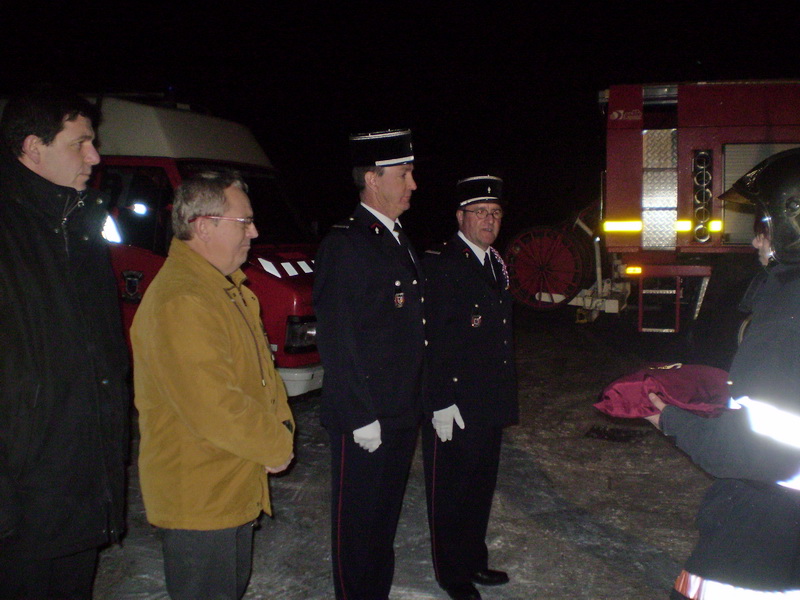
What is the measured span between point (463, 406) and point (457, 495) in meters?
0.46

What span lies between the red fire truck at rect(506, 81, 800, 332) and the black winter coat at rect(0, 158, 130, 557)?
8.74m

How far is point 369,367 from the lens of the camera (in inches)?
114

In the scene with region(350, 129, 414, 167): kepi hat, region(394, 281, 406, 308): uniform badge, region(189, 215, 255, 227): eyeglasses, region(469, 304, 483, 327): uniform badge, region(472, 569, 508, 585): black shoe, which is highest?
region(350, 129, 414, 167): kepi hat

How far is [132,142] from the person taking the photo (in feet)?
19.6

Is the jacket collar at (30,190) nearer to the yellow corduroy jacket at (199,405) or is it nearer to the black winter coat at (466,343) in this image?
the yellow corduroy jacket at (199,405)

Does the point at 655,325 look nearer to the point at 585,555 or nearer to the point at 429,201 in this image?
the point at 585,555

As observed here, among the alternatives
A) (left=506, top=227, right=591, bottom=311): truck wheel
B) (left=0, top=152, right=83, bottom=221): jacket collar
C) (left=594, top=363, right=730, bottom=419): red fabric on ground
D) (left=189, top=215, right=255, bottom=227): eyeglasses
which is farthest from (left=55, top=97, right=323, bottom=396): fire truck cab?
(left=506, top=227, right=591, bottom=311): truck wheel

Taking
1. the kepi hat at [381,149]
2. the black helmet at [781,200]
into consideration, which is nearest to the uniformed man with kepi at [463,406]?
the kepi hat at [381,149]

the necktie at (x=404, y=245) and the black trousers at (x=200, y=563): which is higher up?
the necktie at (x=404, y=245)

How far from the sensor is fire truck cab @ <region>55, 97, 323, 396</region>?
17.9 ft

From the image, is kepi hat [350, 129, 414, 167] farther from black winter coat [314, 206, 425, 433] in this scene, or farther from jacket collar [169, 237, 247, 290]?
jacket collar [169, 237, 247, 290]

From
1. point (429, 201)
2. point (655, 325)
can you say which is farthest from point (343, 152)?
point (655, 325)

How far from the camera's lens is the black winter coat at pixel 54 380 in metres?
1.98

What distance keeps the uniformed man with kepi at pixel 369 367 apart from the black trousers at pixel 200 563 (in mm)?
752
